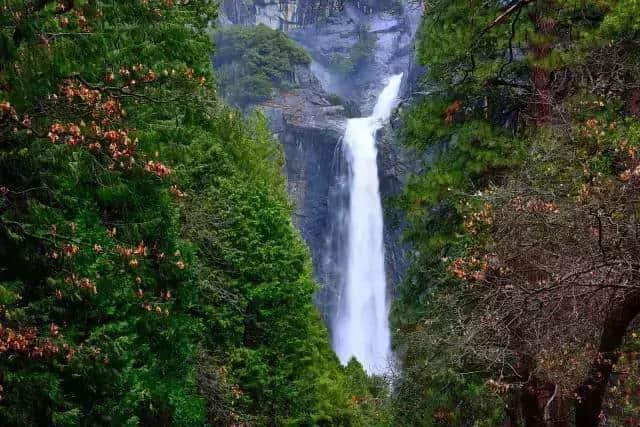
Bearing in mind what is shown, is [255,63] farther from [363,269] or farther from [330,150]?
[363,269]

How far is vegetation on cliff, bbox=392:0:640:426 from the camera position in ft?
16.0

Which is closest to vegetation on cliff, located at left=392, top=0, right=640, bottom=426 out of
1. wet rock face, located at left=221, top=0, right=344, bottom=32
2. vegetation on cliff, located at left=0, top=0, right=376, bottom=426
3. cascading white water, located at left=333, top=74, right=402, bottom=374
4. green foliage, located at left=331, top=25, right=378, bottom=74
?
vegetation on cliff, located at left=0, top=0, right=376, bottom=426

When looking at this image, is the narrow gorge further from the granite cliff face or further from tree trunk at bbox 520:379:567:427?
tree trunk at bbox 520:379:567:427

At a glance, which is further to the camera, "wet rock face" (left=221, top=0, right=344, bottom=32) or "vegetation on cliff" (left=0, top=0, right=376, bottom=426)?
"wet rock face" (left=221, top=0, right=344, bottom=32)

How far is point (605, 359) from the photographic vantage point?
4.78m

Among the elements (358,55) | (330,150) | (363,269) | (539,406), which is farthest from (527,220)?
(358,55)

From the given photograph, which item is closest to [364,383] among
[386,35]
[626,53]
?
[626,53]

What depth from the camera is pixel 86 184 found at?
6.89 meters

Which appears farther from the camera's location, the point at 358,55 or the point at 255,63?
the point at 358,55

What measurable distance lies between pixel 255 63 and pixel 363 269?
20.0 metres

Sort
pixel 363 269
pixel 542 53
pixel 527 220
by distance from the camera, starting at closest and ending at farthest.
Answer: pixel 527 220 < pixel 542 53 < pixel 363 269

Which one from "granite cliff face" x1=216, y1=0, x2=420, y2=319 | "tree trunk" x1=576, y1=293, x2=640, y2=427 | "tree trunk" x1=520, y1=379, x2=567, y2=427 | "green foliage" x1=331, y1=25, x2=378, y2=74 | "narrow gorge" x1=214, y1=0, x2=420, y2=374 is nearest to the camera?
"tree trunk" x1=576, y1=293, x2=640, y2=427

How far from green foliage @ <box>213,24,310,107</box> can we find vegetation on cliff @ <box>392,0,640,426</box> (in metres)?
38.4

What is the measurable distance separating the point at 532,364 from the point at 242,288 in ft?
24.1
